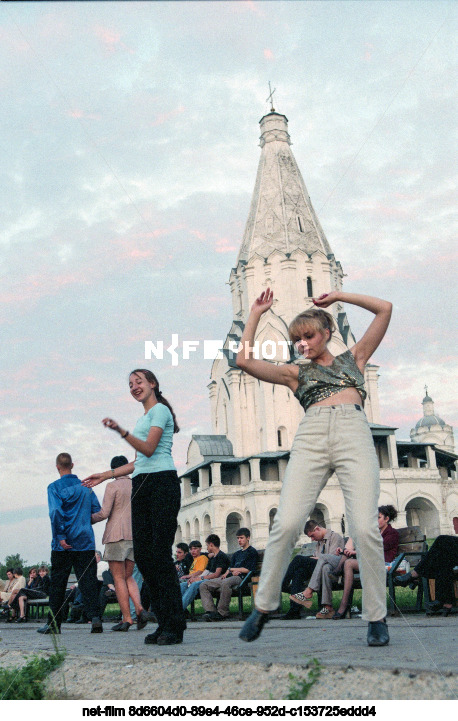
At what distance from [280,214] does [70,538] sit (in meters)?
51.2

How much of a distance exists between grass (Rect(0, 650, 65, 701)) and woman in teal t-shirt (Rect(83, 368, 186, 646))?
1.15 metres

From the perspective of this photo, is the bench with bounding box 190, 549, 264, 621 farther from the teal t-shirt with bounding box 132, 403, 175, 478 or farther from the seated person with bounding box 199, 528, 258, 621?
the teal t-shirt with bounding box 132, 403, 175, 478

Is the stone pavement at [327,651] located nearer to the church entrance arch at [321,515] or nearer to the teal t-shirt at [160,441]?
the teal t-shirt at [160,441]

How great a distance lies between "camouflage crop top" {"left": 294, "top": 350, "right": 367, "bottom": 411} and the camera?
12.8 feet

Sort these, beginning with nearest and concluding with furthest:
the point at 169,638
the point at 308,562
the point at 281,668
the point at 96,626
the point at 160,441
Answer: the point at 281,668 < the point at 169,638 < the point at 160,441 < the point at 96,626 < the point at 308,562

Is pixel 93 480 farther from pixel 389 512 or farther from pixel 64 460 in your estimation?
pixel 389 512

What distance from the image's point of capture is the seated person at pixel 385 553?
7.38 m

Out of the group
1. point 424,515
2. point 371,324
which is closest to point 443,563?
point 371,324

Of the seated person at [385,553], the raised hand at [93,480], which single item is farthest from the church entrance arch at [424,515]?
the raised hand at [93,480]

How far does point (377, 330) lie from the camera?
4.08 metres

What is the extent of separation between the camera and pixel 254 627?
3.56m
